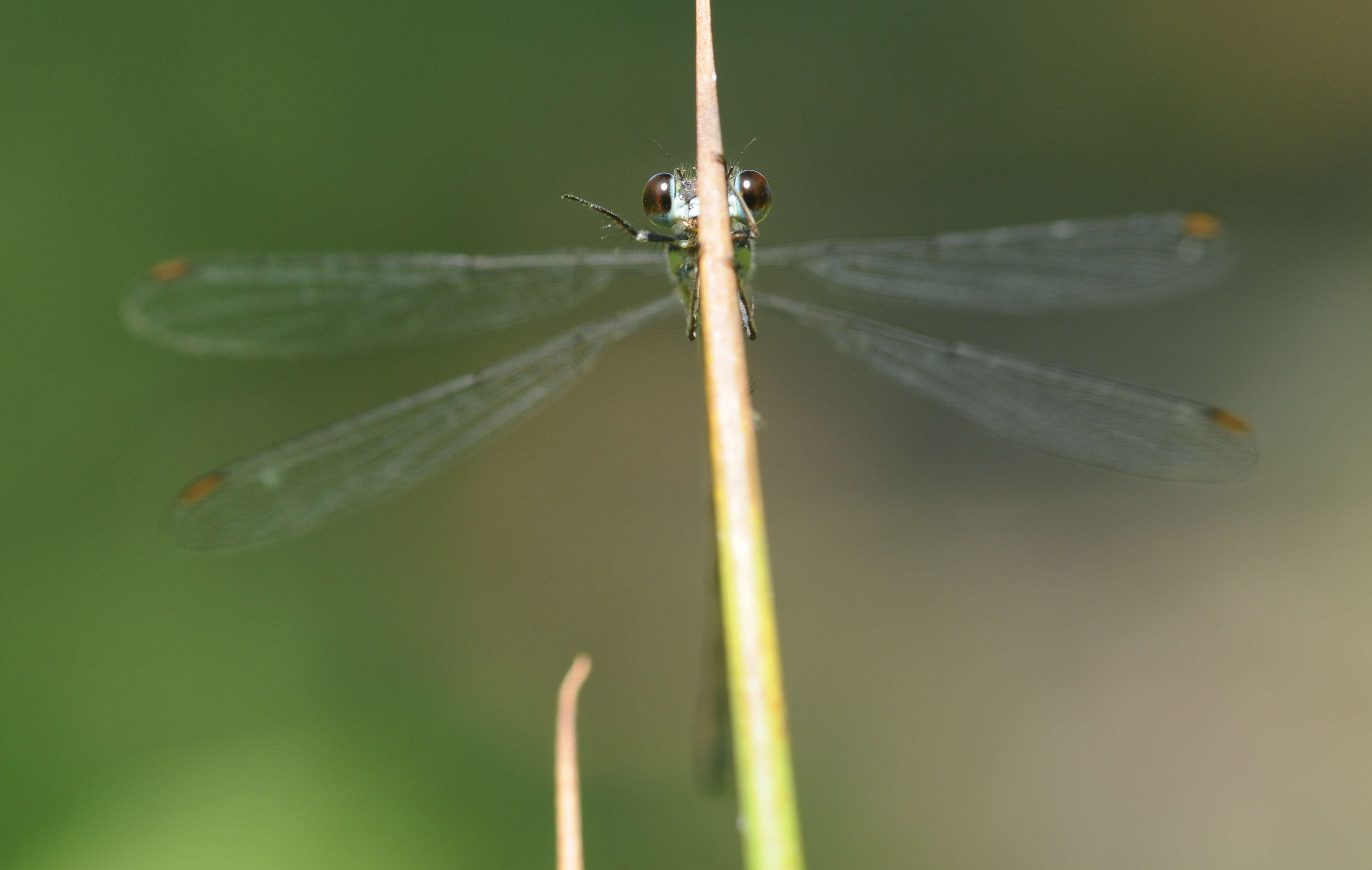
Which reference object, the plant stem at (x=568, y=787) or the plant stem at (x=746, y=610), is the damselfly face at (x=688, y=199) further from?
the plant stem at (x=568, y=787)

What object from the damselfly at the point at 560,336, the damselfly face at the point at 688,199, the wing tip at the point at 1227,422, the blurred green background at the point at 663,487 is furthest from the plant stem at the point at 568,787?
the blurred green background at the point at 663,487

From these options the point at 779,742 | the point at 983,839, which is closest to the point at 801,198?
the point at 983,839

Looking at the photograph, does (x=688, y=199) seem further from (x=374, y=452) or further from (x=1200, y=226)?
(x=1200, y=226)

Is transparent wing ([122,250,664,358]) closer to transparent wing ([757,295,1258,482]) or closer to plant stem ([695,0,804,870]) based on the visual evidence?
transparent wing ([757,295,1258,482])

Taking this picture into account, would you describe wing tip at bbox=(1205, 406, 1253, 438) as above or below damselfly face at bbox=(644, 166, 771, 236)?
below

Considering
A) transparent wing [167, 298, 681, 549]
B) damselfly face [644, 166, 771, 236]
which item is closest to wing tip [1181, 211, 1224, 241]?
transparent wing [167, 298, 681, 549]

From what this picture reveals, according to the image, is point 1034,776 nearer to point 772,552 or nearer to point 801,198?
point 772,552
